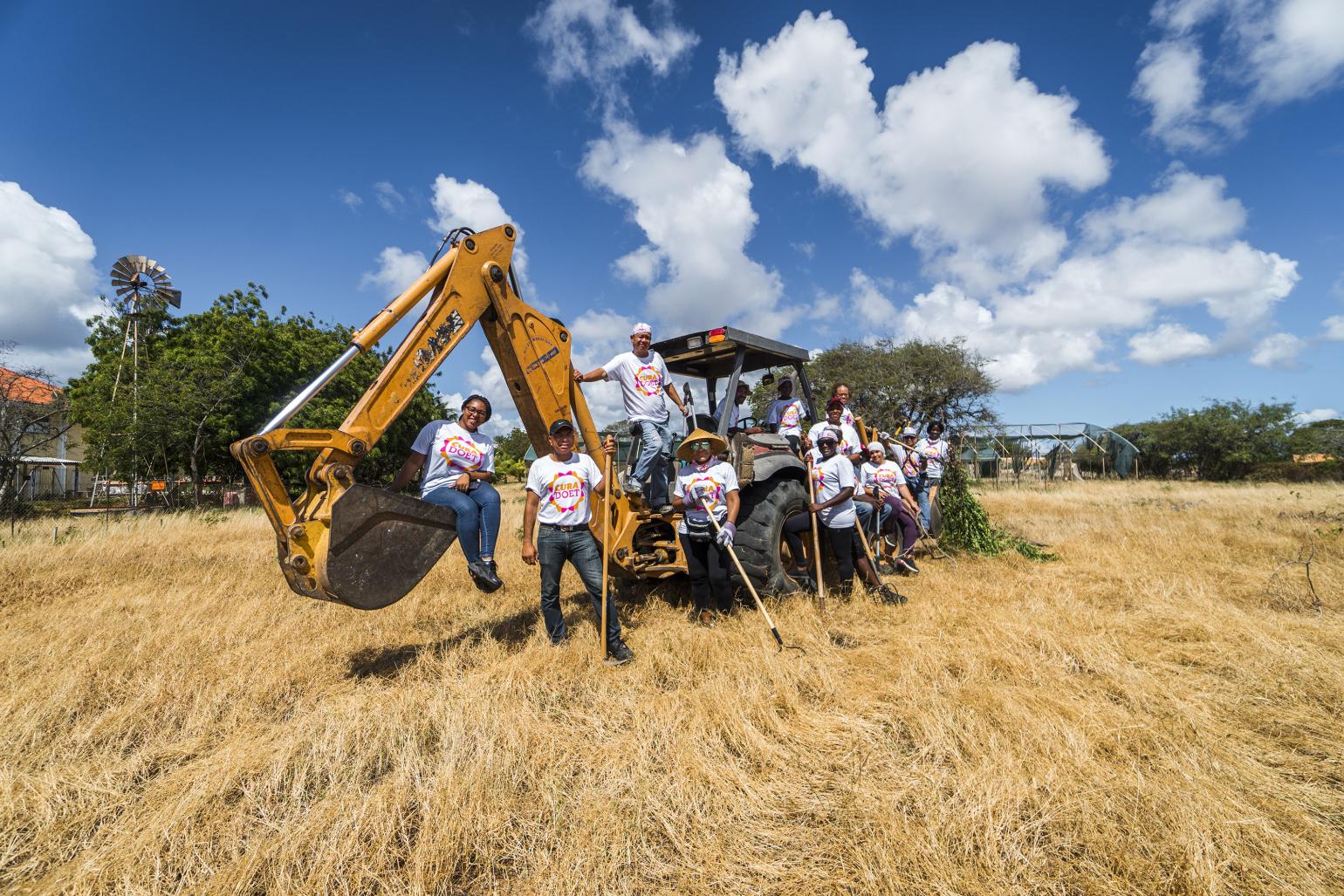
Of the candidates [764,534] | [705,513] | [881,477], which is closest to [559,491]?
[705,513]

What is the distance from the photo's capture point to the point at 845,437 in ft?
20.3

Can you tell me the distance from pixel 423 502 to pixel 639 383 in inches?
76.5

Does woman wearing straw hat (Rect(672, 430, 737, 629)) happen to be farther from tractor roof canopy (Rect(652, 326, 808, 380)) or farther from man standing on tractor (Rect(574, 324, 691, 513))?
tractor roof canopy (Rect(652, 326, 808, 380))

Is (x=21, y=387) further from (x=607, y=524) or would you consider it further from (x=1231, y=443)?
(x=1231, y=443)

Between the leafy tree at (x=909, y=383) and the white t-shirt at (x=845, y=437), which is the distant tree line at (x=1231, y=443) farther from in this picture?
the white t-shirt at (x=845, y=437)

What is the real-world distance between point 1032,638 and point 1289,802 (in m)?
1.80

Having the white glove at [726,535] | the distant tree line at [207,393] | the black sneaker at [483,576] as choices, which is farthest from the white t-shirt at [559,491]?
the distant tree line at [207,393]

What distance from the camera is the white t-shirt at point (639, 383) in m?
4.91

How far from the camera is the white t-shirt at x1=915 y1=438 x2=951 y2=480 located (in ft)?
26.6

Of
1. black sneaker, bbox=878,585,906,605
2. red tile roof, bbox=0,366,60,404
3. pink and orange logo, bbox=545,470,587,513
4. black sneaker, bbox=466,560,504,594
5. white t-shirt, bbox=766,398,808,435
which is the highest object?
red tile roof, bbox=0,366,60,404

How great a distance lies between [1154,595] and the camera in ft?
17.0

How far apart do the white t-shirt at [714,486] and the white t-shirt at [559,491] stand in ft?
2.98

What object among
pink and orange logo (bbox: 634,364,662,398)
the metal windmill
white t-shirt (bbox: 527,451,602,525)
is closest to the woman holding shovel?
pink and orange logo (bbox: 634,364,662,398)

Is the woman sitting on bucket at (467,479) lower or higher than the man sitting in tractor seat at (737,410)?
lower
